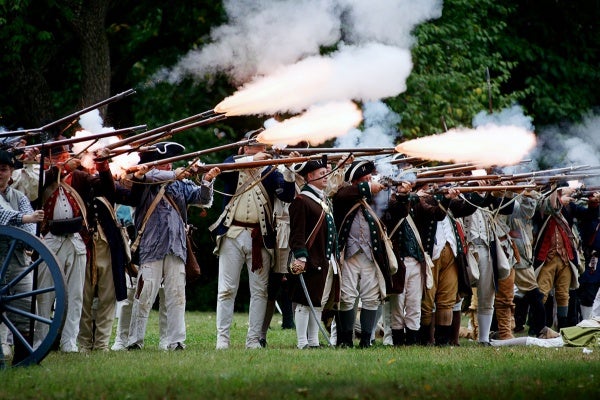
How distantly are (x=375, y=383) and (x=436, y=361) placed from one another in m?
1.92

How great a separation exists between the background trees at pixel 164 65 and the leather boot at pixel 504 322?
5.40 m

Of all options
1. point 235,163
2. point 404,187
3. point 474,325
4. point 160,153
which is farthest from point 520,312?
point 160,153

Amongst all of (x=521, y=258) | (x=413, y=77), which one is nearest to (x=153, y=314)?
(x=413, y=77)

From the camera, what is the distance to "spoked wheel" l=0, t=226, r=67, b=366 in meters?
9.41

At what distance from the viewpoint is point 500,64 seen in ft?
77.7

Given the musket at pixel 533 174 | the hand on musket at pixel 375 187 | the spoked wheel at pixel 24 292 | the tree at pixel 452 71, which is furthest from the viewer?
the tree at pixel 452 71

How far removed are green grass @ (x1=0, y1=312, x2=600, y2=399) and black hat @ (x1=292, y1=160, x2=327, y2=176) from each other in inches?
79.0

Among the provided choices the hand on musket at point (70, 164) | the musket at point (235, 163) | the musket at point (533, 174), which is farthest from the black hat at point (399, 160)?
the hand on musket at point (70, 164)

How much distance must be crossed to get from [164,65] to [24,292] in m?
11.7

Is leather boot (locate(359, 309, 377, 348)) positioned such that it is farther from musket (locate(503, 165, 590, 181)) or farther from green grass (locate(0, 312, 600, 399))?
musket (locate(503, 165, 590, 181))

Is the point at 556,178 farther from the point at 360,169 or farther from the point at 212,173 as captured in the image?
the point at 212,173

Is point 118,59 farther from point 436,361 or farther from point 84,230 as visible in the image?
point 436,361

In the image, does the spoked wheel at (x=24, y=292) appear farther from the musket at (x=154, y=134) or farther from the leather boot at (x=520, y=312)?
the leather boot at (x=520, y=312)

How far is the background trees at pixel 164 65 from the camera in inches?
765
